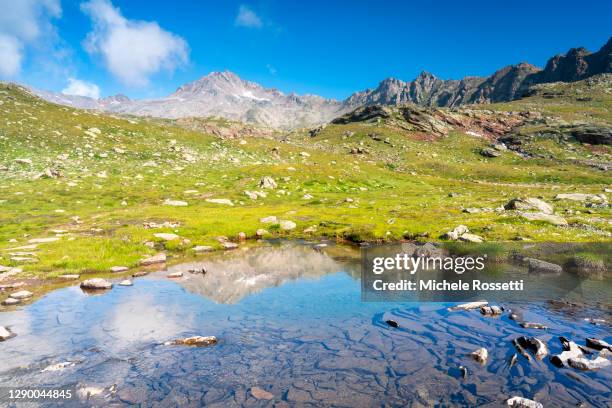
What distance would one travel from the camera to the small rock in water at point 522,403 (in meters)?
10.7

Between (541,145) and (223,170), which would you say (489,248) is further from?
(541,145)

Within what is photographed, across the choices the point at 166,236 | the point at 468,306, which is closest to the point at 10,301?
the point at 166,236

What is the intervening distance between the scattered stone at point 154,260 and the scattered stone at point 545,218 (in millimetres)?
36513

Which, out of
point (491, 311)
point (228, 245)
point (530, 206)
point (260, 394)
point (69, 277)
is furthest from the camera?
point (530, 206)

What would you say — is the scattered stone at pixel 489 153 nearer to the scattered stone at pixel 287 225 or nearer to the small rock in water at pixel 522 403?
the scattered stone at pixel 287 225

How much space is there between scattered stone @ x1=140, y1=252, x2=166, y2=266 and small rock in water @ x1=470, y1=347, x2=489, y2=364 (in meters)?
23.9

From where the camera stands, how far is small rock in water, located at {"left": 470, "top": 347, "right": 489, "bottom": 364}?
13602 mm

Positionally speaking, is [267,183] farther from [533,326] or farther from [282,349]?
[533,326]

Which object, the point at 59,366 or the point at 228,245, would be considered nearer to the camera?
the point at 59,366

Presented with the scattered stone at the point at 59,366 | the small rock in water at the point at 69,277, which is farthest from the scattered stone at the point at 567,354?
the small rock in water at the point at 69,277

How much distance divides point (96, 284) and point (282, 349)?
14.3 m

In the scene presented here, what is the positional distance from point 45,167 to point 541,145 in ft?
510

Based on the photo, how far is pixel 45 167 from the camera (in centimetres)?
6025

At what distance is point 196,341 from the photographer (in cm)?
1525
